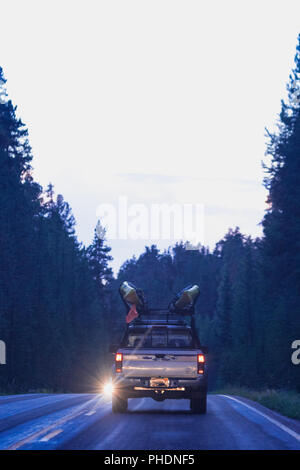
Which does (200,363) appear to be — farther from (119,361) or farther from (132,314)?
(132,314)

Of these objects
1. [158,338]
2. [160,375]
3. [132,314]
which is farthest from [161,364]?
[132,314]

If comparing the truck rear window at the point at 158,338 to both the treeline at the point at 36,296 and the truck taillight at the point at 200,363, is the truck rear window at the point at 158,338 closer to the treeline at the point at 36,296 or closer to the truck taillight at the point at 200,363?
the truck taillight at the point at 200,363

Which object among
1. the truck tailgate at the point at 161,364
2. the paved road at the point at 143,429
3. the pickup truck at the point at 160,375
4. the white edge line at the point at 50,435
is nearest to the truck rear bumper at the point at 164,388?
the pickup truck at the point at 160,375

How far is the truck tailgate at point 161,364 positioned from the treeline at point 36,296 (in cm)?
2344

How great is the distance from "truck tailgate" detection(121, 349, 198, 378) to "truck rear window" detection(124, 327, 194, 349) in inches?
46.8

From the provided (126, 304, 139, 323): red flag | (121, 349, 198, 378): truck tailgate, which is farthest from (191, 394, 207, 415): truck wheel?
(126, 304, 139, 323): red flag

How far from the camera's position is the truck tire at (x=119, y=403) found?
18922mm

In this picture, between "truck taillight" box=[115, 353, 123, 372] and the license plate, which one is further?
"truck taillight" box=[115, 353, 123, 372]

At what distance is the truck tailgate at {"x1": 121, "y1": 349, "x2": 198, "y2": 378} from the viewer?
1873cm

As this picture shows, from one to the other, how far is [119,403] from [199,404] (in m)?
1.81

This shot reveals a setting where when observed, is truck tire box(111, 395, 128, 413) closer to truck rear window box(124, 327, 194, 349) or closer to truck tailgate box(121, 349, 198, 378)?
truck tailgate box(121, 349, 198, 378)

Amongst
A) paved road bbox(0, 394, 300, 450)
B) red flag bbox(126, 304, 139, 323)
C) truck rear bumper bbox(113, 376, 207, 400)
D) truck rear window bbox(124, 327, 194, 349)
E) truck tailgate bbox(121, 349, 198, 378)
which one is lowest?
paved road bbox(0, 394, 300, 450)

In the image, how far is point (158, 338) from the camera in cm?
2025
